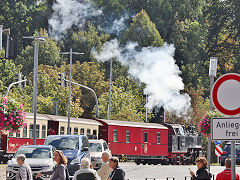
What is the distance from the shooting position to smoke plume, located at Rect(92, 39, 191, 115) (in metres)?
80.9

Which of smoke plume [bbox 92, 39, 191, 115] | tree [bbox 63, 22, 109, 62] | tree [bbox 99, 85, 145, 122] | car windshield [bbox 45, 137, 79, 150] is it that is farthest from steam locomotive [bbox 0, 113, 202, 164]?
tree [bbox 63, 22, 109, 62]

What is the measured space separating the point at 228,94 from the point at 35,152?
54.2ft

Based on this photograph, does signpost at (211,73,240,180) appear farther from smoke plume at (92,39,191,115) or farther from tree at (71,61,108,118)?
tree at (71,61,108,118)

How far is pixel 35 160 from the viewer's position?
26141 millimetres

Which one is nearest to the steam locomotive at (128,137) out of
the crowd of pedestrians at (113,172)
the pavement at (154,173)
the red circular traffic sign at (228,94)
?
the pavement at (154,173)

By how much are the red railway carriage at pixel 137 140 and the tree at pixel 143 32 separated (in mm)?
32908

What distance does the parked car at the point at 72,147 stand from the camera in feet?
92.1

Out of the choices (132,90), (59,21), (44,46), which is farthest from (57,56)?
(132,90)

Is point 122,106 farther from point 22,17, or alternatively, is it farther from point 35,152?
point 35,152

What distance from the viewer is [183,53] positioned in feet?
300

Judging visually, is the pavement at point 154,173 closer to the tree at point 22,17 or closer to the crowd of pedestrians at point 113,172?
the crowd of pedestrians at point 113,172

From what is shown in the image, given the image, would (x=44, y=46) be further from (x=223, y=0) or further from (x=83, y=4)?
(x=223, y=0)

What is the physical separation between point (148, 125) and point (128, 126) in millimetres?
3204

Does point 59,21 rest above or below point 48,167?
above
